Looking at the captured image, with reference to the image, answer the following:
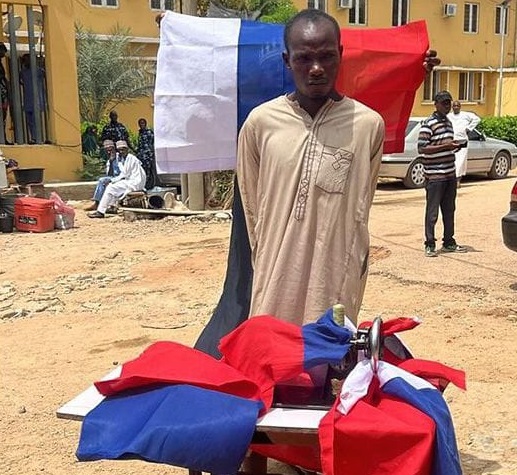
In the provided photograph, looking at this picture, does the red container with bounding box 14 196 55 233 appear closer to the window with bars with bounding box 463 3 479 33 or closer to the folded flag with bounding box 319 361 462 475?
the folded flag with bounding box 319 361 462 475

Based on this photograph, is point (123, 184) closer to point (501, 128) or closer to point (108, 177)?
point (108, 177)

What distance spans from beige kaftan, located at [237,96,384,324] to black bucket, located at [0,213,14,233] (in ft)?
30.3

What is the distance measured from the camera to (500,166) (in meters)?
16.5

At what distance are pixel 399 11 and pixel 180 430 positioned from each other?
28985 mm

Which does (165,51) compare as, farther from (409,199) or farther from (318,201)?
(409,199)

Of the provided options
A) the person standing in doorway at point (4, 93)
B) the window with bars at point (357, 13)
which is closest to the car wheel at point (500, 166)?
the person standing in doorway at point (4, 93)

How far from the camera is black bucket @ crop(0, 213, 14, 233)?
1116 cm

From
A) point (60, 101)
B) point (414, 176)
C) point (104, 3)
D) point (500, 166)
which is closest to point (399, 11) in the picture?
point (104, 3)

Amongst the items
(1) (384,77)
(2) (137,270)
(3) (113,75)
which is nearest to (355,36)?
(1) (384,77)

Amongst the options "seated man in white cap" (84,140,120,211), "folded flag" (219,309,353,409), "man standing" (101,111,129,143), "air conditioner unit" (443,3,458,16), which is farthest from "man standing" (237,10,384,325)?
"air conditioner unit" (443,3,458,16)

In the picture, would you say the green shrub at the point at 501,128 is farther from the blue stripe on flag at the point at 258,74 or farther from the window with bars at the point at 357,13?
the blue stripe on flag at the point at 258,74

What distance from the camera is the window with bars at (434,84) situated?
2938 cm

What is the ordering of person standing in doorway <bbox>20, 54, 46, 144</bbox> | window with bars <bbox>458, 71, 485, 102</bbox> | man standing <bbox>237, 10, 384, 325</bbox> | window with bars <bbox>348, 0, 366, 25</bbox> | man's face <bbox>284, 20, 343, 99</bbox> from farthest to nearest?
window with bars <bbox>458, 71, 485, 102</bbox> → window with bars <bbox>348, 0, 366, 25</bbox> → person standing in doorway <bbox>20, 54, 46, 144</bbox> → man standing <bbox>237, 10, 384, 325</bbox> → man's face <bbox>284, 20, 343, 99</bbox>

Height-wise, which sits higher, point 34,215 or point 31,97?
point 31,97
